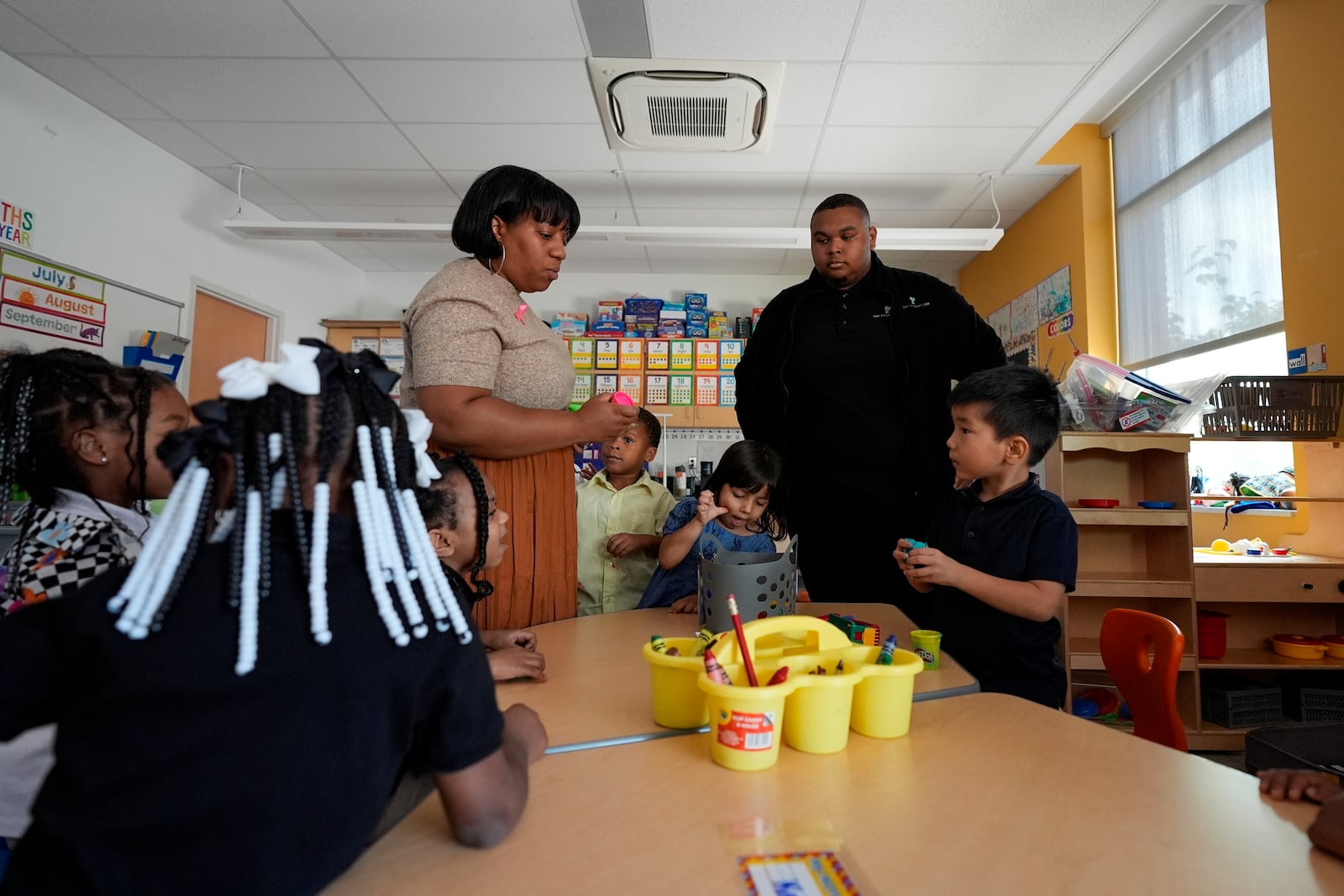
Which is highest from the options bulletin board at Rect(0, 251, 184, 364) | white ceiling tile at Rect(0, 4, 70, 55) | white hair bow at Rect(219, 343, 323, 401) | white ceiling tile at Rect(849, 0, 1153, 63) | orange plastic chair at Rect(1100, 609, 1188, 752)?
white ceiling tile at Rect(0, 4, 70, 55)

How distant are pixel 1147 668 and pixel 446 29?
2.94m

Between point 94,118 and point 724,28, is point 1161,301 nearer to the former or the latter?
point 724,28

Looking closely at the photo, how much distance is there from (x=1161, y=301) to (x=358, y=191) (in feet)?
13.9

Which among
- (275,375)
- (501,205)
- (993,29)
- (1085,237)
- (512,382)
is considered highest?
(993,29)

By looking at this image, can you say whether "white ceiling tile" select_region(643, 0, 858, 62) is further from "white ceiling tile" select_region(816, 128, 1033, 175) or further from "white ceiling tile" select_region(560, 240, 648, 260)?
"white ceiling tile" select_region(560, 240, 648, 260)

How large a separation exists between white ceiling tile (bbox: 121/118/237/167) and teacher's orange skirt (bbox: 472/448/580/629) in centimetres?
329

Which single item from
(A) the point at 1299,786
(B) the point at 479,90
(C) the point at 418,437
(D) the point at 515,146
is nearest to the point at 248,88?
(B) the point at 479,90

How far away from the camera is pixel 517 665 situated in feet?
3.51

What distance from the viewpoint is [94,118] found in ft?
11.0

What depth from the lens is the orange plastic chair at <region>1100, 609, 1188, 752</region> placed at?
134 cm

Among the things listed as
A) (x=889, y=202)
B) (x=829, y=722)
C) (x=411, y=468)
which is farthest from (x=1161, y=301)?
(x=411, y=468)

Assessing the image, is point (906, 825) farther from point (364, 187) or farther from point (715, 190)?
Answer: point (364, 187)

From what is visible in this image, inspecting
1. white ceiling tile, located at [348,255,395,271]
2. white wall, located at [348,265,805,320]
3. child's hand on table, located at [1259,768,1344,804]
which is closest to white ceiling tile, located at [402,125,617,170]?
white wall, located at [348,265,805,320]

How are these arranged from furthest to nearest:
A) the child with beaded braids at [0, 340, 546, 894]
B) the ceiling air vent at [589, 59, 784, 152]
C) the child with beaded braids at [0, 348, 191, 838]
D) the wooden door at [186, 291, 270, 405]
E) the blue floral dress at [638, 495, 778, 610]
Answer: the wooden door at [186, 291, 270, 405] < the ceiling air vent at [589, 59, 784, 152] < the blue floral dress at [638, 495, 778, 610] < the child with beaded braids at [0, 348, 191, 838] < the child with beaded braids at [0, 340, 546, 894]
